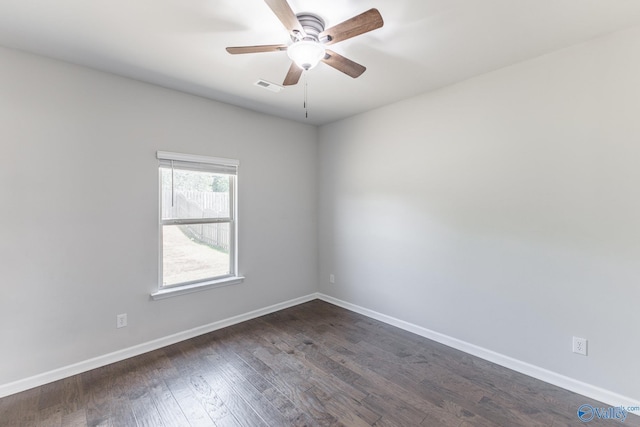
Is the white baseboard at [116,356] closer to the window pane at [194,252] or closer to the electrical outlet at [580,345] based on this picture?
the window pane at [194,252]

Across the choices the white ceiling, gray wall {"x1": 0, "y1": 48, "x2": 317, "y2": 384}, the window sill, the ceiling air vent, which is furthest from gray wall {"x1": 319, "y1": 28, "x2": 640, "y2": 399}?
gray wall {"x1": 0, "y1": 48, "x2": 317, "y2": 384}

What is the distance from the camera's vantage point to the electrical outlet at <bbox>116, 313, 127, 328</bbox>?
2.59 metres

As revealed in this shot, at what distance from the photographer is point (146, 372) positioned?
239 centimetres

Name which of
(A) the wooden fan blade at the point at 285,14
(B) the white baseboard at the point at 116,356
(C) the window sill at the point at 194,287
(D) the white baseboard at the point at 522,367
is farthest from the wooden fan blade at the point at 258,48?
(D) the white baseboard at the point at 522,367

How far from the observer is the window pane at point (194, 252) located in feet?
9.66

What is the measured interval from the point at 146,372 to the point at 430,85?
148 inches

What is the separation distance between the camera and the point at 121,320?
8.55 feet

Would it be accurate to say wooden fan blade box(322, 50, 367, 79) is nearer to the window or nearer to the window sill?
the window

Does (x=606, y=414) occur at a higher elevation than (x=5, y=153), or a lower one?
lower

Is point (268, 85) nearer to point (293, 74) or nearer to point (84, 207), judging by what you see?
point (293, 74)

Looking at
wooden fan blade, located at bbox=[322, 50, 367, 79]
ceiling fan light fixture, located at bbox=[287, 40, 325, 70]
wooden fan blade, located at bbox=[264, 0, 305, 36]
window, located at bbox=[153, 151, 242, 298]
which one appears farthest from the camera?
window, located at bbox=[153, 151, 242, 298]

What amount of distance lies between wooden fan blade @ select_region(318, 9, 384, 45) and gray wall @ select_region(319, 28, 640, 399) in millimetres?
1644

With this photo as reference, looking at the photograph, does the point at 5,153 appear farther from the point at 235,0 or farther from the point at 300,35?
→ the point at 300,35

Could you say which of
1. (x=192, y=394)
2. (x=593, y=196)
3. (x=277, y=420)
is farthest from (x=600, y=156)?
(x=192, y=394)
